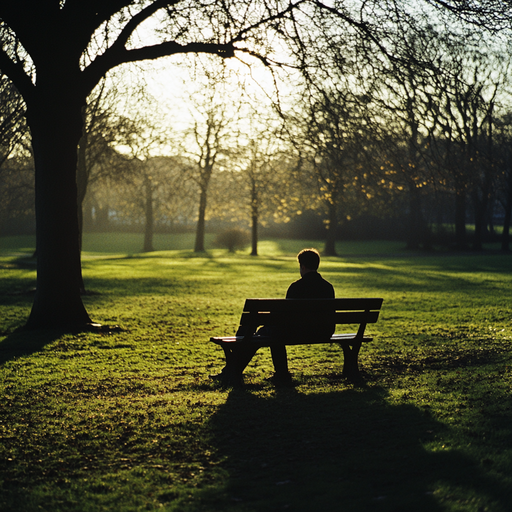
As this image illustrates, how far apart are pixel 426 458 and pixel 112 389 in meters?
3.61

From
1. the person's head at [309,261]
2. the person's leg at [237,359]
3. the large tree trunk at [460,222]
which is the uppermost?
the large tree trunk at [460,222]

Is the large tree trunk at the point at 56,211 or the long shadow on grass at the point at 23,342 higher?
the large tree trunk at the point at 56,211

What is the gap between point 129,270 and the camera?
82.4 feet

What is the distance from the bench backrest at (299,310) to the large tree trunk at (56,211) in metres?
4.89

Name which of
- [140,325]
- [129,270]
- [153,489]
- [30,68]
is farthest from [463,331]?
[129,270]

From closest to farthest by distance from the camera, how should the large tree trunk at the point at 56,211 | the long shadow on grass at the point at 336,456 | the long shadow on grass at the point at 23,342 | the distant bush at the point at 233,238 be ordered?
the long shadow on grass at the point at 336,456 < the long shadow on grass at the point at 23,342 < the large tree trunk at the point at 56,211 < the distant bush at the point at 233,238

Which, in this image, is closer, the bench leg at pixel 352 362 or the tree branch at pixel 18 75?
the bench leg at pixel 352 362

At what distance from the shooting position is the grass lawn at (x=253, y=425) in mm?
3406

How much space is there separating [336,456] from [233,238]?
41.7m

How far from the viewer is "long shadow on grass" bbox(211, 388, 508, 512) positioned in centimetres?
330

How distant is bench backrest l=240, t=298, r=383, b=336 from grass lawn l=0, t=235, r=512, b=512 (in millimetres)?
731

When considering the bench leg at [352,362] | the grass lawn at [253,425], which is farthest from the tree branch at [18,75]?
the bench leg at [352,362]

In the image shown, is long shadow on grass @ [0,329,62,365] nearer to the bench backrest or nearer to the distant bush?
the bench backrest

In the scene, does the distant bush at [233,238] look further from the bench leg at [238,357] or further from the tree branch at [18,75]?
the bench leg at [238,357]
